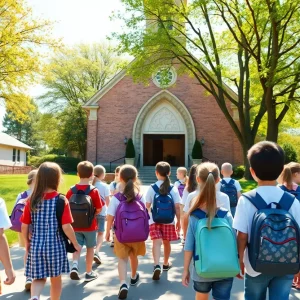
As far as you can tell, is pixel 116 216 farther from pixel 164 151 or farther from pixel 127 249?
pixel 164 151

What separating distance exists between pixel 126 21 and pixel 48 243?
52.8 feet

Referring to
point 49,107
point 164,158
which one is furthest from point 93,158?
point 49,107

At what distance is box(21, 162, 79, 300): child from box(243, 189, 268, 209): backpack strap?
1.84m

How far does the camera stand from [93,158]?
26.8m

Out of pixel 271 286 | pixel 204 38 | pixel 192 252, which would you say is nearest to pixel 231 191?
pixel 192 252

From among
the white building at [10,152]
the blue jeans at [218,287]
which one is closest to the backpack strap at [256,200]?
the blue jeans at [218,287]

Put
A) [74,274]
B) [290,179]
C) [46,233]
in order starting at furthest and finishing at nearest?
[74,274] < [290,179] < [46,233]

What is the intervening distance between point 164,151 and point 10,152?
19.4 meters

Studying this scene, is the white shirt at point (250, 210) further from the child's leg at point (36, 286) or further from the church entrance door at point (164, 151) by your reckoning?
the church entrance door at point (164, 151)

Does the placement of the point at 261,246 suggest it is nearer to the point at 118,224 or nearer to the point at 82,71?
the point at 118,224

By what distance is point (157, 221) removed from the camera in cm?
511

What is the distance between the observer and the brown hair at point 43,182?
3438 millimetres

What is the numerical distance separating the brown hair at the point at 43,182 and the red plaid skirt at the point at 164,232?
2.25 m

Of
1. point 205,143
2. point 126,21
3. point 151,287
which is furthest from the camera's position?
point 205,143
